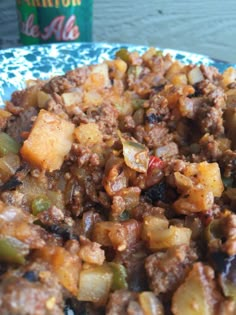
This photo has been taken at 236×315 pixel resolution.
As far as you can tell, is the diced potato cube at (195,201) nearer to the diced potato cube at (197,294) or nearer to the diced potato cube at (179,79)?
the diced potato cube at (197,294)

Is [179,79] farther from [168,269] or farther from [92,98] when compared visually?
[168,269]

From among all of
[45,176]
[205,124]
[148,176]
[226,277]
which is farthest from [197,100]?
[226,277]

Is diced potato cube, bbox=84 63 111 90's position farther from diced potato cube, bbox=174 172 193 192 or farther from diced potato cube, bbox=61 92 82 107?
diced potato cube, bbox=174 172 193 192

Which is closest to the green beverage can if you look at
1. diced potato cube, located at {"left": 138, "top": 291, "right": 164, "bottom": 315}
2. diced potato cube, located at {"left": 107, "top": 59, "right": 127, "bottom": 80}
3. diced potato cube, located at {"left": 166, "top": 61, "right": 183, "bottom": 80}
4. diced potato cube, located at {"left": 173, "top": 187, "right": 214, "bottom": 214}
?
diced potato cube, located at {"left": 107, "top": 59, "right": 127, "bottom": 80}

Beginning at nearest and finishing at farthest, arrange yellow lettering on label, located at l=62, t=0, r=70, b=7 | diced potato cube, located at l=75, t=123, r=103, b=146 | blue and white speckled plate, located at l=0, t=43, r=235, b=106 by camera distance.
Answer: diced potato cube, located at l=75, t=123, r=103, b=146
blue and white speckled plate, located at l=0, t=43, r=235, b=106
yellow lettering on label, located at l=62, t=0, r=70, b=7

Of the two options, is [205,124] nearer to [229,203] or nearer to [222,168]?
[222,168]

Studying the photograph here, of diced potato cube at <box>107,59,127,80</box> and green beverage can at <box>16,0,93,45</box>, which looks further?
A: green beverage can at <box>16,0,93,45</box>
